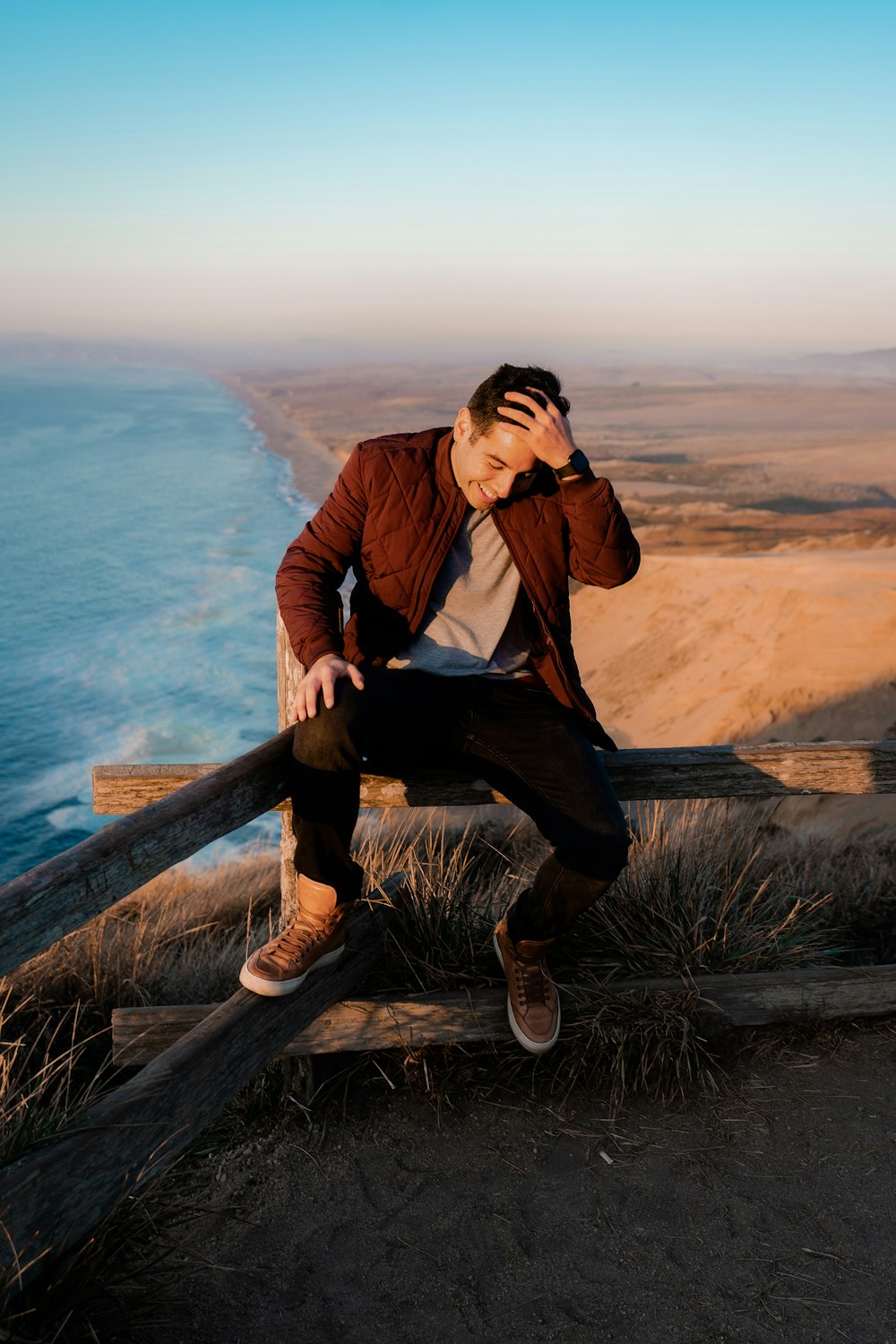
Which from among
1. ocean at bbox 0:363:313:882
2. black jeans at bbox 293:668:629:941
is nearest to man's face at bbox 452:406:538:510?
black jeans at bbox 293:668:629:941

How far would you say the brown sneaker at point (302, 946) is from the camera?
3.03 m

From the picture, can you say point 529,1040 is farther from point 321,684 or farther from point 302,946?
point 321,684

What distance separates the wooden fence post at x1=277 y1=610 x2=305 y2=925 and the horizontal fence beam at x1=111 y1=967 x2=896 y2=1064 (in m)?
0.38

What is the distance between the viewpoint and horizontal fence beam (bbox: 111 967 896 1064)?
3.29m

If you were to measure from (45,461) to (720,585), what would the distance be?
64810mm

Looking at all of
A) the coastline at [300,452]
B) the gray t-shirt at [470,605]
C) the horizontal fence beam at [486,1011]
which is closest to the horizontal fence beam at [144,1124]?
the horizontal fence beam at [486,1011]

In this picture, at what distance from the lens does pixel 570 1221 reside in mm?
3031

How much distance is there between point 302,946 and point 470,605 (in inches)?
46.6

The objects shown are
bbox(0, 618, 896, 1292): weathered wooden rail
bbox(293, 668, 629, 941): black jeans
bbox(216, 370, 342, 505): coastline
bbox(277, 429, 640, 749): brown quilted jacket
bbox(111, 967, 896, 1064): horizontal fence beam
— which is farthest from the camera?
bbox(216, 370, 342, 505): coastline

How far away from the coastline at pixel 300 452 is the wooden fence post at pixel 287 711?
35925mm

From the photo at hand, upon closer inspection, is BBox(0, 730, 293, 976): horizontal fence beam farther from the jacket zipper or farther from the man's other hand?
the jacket zipper

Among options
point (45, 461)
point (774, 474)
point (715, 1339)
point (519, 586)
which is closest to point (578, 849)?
point (519, 586)

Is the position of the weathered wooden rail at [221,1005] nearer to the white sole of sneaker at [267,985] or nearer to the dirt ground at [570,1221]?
the white sole of sneaker at [267,985]

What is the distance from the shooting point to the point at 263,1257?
9.48 feet
